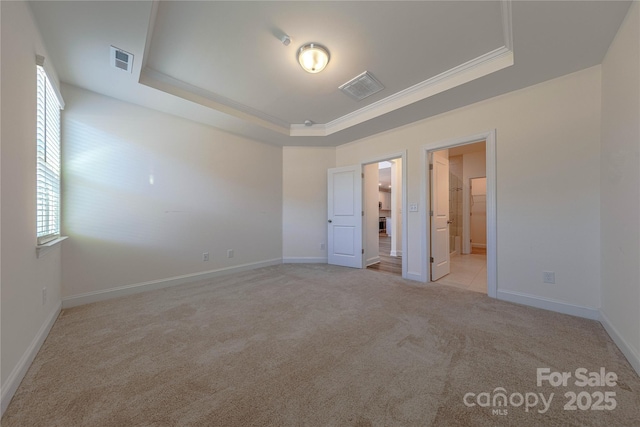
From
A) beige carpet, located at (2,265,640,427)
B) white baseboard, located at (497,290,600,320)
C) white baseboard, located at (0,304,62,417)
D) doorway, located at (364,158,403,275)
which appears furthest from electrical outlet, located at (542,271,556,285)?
white baseboard, located at (0,304,62,417)

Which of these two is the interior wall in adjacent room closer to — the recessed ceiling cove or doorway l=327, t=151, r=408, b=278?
the recessed ceiling cove

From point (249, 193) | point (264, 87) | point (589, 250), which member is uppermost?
point (264, 87)

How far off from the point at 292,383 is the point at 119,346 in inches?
56.9

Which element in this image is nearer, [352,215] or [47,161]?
[47,161]

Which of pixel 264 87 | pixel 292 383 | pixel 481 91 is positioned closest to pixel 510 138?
pixel 481 91

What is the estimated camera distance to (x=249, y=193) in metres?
4.14

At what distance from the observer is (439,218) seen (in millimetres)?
3633

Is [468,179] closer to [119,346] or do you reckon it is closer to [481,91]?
[481,91]

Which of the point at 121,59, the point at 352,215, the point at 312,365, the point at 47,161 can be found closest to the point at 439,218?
the point at 352,215

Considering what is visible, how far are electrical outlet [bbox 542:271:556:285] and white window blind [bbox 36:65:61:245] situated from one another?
469 cm

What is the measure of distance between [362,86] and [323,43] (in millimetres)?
848

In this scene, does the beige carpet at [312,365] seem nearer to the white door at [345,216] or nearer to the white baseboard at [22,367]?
the white baseboard at [22,367]

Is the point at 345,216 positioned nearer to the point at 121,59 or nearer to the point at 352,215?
the point at 352,215

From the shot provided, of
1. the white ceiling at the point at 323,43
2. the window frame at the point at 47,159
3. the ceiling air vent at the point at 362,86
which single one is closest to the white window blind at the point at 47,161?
the window frame at the point at 47,159
